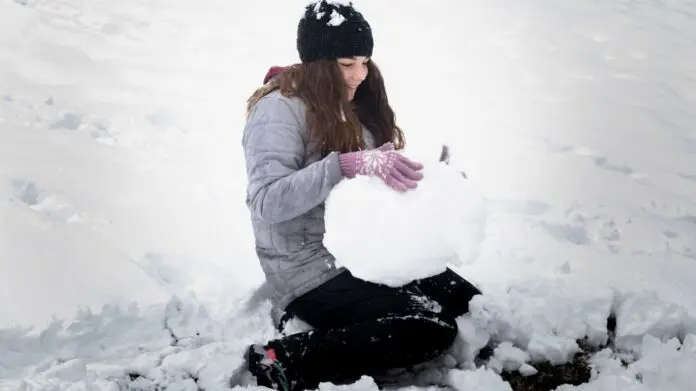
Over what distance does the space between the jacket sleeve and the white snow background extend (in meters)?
0.58

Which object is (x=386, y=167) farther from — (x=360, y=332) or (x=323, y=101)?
(x=360, y=332)

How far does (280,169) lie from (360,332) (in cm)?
60

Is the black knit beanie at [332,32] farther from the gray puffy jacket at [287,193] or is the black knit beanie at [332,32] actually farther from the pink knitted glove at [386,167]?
the pink knitted glove at [386,167]

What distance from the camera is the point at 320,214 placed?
2.29 m

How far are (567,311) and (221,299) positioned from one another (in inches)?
55.4

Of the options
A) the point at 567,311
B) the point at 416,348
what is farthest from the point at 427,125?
the point at 416,348

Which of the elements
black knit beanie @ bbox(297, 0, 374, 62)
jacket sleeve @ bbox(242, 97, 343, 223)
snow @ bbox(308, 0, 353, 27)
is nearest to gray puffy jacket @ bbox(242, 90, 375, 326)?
jacket sleeve @ bbox(242, 97, 343, 223)

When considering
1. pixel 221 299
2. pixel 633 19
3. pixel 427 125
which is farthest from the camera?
pixel 633 19

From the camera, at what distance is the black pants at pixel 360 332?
2.12 metres

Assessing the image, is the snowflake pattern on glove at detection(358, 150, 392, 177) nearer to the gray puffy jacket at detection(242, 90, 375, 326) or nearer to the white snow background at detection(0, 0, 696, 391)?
the gray puffy jacket at detection(242, 90, 375, 326)

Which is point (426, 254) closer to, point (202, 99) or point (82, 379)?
point (82, 379)

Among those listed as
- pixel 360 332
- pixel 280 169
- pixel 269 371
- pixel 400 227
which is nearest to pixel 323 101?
pixel 280 169

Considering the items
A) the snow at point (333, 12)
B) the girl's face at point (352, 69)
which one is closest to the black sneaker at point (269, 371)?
the girl's face at point (352, 69)

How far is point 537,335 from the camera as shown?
2.37m
